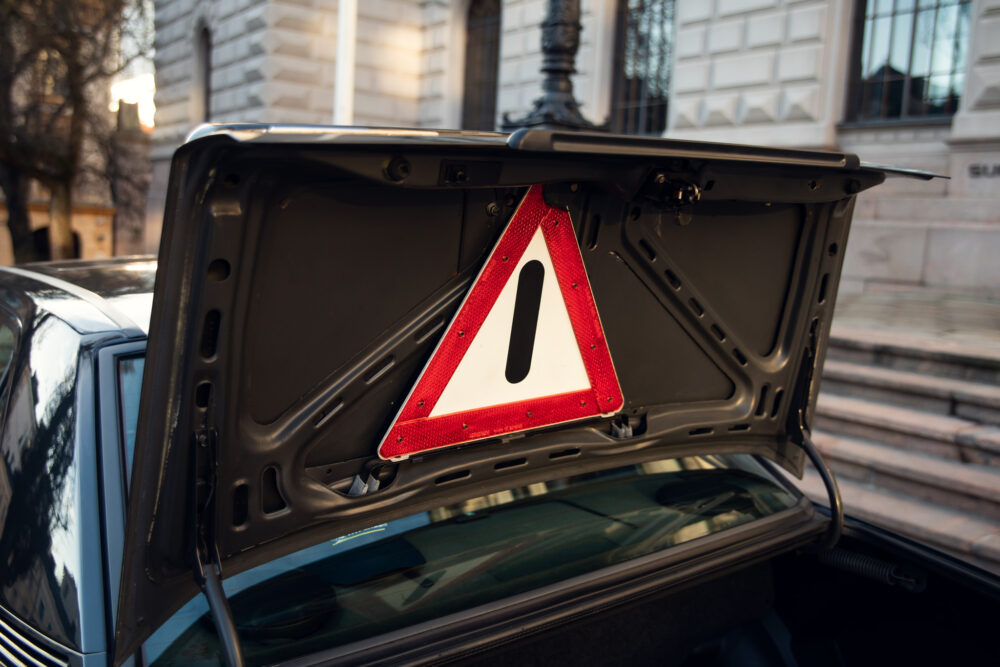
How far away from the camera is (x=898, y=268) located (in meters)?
8.98

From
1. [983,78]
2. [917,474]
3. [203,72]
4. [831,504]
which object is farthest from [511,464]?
[203,72]

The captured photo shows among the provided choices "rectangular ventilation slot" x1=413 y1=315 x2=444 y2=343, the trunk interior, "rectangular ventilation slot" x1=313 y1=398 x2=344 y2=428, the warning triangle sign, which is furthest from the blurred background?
"rectangular ventilation slot" x1=313 y1=398 x2=344 y2=428

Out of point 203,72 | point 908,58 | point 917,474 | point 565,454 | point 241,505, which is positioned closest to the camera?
point 241,505

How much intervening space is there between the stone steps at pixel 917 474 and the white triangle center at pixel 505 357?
3417mm

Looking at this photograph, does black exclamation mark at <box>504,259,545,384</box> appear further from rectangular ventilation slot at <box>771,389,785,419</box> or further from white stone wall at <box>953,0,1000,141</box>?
white stone wall at <box>953,0,1000,141</box>

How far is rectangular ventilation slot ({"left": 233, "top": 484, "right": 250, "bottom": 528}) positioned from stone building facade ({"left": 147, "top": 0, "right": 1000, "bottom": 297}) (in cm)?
569

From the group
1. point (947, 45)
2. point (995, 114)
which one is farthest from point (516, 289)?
point (947, 45)

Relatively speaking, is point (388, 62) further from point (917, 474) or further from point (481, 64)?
point (917, 474)

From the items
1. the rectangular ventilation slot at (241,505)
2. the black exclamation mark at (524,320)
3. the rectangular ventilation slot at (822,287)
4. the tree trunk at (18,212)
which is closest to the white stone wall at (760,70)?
the rectangular ventilation slot at (822,287)

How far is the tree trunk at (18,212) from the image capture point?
65.2 ft

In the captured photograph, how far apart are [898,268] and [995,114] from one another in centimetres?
174

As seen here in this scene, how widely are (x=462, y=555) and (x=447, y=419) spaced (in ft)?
1.02

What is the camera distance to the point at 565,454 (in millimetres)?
1863

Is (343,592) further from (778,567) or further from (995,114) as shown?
(995,114)
